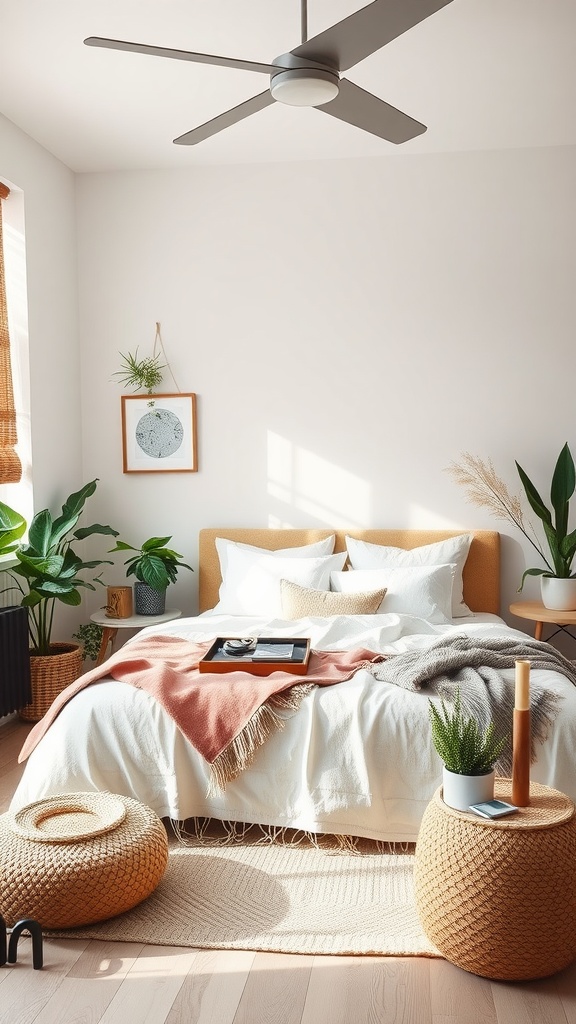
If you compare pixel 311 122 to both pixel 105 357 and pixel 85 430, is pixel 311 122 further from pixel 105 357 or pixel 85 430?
pixel 85 430

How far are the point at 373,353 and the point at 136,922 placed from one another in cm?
320

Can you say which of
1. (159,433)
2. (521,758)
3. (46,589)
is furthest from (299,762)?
(159,433)

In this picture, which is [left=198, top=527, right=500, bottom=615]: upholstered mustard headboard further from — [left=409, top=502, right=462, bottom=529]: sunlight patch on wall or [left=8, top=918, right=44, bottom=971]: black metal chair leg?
[left=8, top=918, right=44, bottom=971]: black metal chair leg

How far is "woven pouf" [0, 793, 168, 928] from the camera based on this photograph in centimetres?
226

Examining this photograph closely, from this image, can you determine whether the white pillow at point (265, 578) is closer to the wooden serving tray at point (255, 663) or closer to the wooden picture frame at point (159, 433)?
the wooden picture frame at point (159, 433)

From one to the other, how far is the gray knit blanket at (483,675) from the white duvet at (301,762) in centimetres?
5

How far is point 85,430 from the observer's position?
5055 millimetres

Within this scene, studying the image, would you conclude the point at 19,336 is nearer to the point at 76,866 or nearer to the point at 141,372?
the point at 141,372

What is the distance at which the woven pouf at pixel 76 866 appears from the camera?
2.26 m

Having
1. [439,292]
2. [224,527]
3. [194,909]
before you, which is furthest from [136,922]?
[439,292]

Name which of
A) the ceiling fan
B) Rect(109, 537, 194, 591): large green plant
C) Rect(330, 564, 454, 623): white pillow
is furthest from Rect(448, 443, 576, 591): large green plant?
the ceiling fan

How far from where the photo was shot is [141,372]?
492 centimetres

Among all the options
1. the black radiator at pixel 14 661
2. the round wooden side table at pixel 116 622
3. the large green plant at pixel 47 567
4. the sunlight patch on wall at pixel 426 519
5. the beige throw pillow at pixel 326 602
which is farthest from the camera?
the sunlight patch on wall at pixel 426 519

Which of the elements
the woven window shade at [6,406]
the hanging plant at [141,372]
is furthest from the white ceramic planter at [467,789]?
the hanging plant at [141,372]
